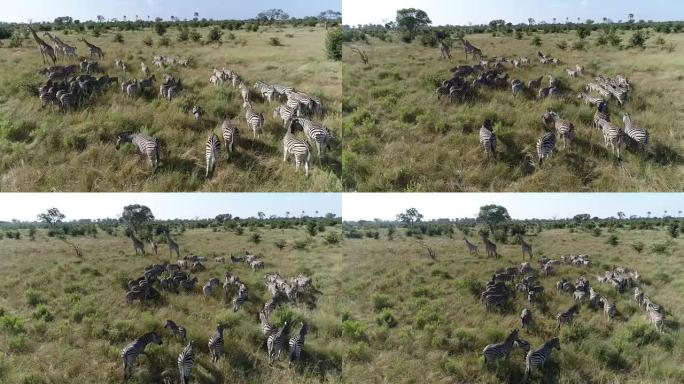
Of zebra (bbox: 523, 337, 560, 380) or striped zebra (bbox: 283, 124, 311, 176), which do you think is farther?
striped zebra (bbox: 283, 124, 311, 176)

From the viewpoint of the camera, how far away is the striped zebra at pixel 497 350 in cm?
838

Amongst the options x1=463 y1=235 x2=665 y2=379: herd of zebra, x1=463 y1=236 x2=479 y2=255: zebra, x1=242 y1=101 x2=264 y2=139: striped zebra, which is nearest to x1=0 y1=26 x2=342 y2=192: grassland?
x1=242 y1=101 x2=264 y2=139: striped zebra

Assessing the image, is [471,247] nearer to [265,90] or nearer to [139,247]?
[265,90]

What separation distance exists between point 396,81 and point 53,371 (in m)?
11.3

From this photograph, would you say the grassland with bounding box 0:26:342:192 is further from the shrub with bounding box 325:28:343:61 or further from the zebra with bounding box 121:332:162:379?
the shrub with bounding box 325:28:343:61

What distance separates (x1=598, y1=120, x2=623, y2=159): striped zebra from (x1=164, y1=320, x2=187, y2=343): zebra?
974cm

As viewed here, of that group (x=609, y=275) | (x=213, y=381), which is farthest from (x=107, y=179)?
(x=609, y=275)

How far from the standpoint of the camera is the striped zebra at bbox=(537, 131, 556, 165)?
909 cm

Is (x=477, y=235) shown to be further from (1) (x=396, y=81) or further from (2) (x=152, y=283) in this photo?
→ (2) (x=152, y=283)

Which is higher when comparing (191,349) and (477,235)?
(477,235)

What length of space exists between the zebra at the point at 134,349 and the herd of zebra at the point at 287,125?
3.40m

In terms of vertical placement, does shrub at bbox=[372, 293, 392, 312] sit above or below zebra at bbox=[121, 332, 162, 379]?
above

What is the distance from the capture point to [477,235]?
1401 centimetres

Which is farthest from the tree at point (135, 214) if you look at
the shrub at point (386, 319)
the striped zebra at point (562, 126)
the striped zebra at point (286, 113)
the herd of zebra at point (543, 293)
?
the striped zebra at point (562, 126)
